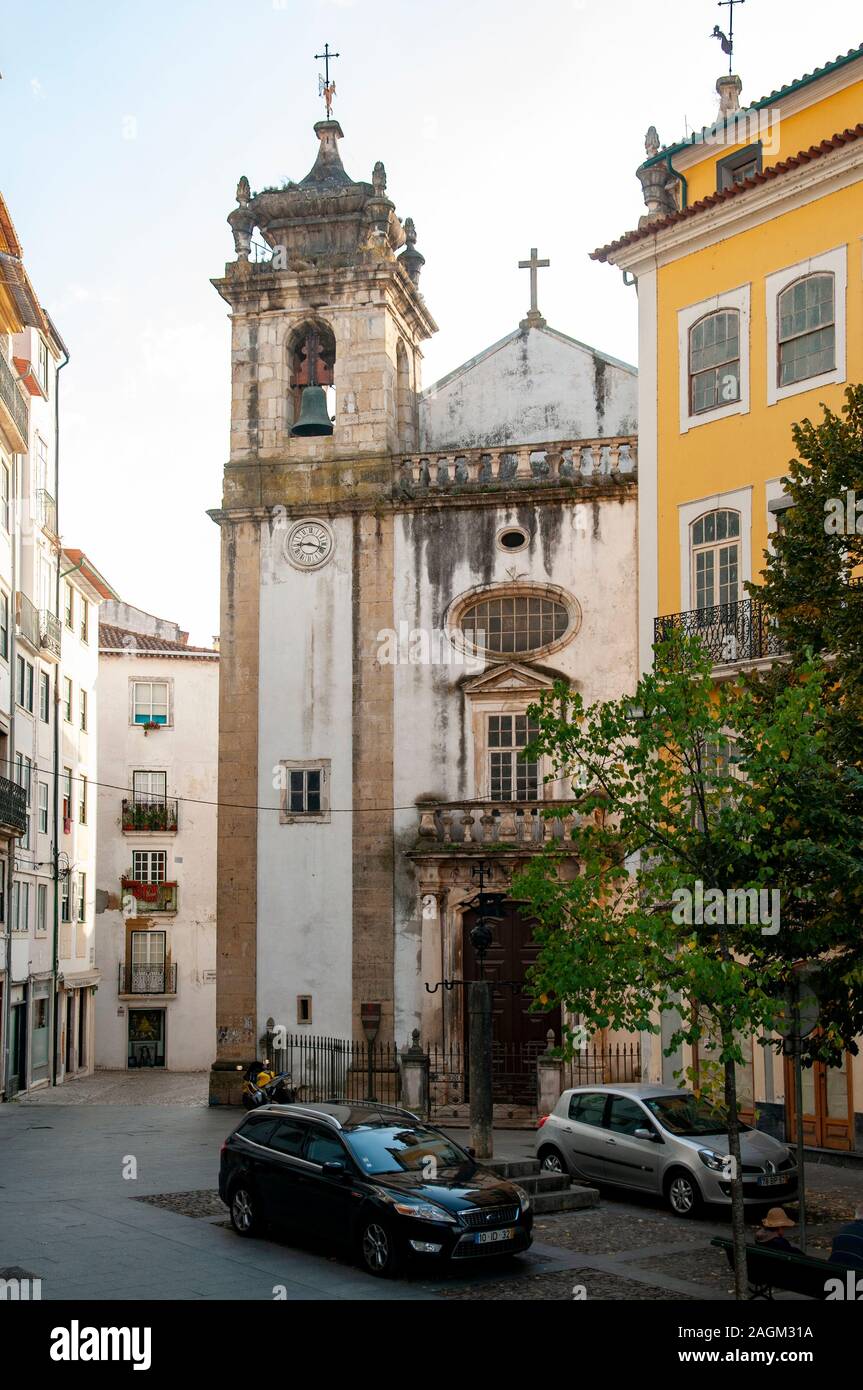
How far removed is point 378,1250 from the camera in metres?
15.3

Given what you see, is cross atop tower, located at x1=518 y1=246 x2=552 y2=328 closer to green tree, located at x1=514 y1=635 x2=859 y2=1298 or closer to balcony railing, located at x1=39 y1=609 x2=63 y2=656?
balcony railing, located at x1=39 y1=609 x2=63 y2=656

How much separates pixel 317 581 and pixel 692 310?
32.3 feet

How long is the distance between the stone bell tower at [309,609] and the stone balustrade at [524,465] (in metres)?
0.81

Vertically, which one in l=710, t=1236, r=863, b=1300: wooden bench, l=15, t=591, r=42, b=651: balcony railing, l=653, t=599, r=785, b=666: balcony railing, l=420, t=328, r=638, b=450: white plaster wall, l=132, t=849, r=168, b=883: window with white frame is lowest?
l=710, t=1236, r=863, b=1300: wooden bench

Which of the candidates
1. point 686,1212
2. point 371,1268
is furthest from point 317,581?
point 371,1268

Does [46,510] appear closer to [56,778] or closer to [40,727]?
[40,727]

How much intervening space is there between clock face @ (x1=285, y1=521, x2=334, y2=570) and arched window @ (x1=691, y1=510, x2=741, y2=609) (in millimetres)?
9075

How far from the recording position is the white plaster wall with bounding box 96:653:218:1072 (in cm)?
5150

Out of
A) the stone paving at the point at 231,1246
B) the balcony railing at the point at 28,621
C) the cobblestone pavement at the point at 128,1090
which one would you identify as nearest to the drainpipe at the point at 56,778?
the cobblestone pavement at the point at 128,1090

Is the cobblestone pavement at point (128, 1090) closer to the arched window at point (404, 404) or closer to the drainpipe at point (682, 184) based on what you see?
the arched window at point (404, 404)

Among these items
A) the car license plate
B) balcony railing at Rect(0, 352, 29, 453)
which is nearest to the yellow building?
the car license plate

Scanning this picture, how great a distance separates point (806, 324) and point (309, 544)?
11.9m
